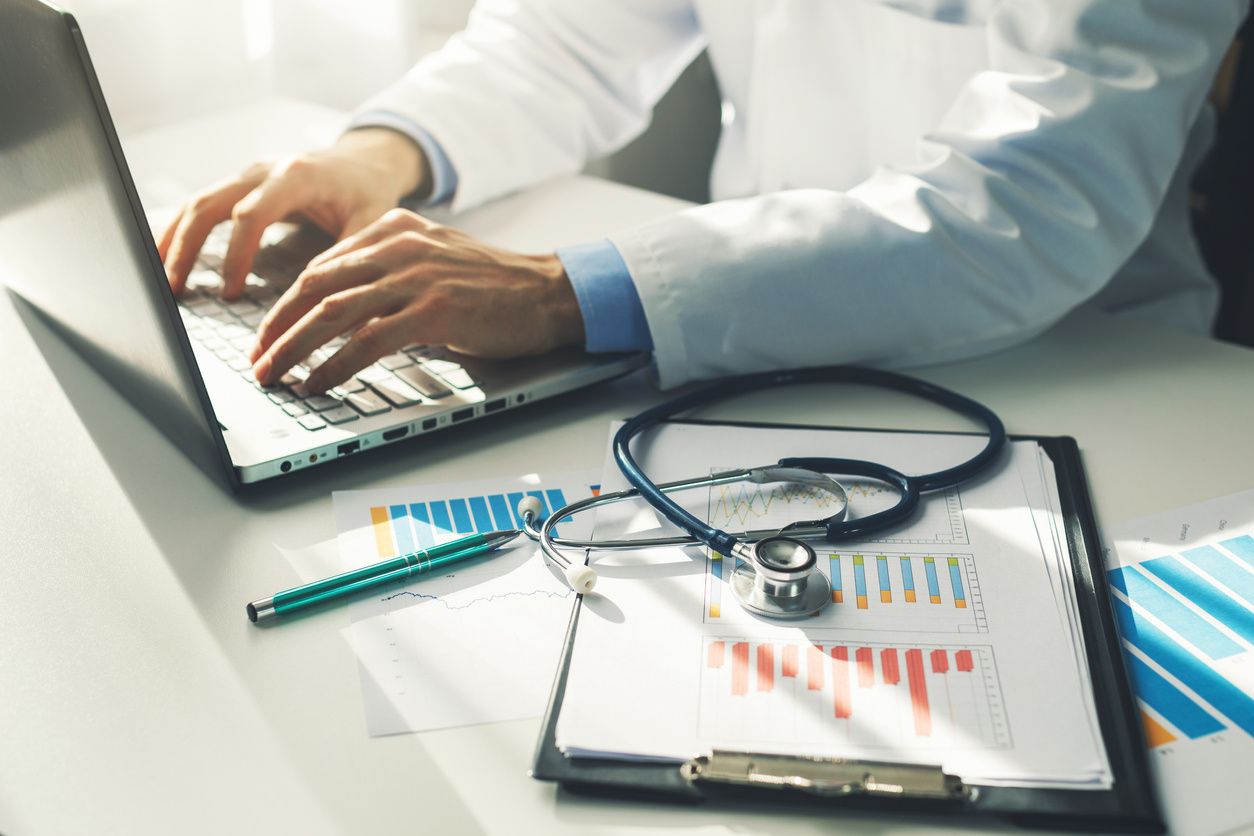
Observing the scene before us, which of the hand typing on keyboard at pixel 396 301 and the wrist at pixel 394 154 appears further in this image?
the wrist at pixel 394 154

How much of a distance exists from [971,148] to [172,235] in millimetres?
678

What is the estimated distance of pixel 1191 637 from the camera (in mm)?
553

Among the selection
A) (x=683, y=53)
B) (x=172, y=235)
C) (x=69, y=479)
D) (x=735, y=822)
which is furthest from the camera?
(x=683, y=53)

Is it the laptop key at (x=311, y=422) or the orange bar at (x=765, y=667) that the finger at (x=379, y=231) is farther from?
the orange bar at (x=765, y=667)

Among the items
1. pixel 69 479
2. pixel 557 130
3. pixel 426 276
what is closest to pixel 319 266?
pixel 426 276

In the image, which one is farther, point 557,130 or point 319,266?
point 557,130

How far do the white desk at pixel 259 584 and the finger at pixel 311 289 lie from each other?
10 cm

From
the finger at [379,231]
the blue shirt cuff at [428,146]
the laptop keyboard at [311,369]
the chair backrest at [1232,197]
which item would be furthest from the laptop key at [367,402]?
the chair backrest at [1232,197]

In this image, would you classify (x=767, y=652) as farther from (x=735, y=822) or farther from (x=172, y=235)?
(x=172, y=235)

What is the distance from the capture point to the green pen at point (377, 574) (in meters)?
0.57

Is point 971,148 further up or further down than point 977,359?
further up

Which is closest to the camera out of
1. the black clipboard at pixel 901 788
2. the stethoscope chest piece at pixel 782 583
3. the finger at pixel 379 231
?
the black clipboard at pixel 901 788

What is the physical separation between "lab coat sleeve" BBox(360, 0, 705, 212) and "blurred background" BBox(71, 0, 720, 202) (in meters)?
0.47

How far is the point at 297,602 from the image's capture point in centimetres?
58
